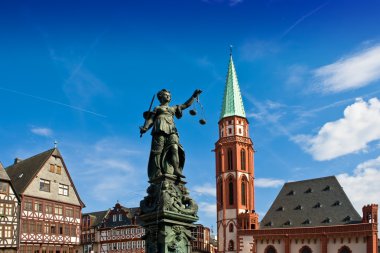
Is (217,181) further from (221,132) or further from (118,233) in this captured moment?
(118,233)

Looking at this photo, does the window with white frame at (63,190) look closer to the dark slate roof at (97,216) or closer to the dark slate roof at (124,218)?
the dark slate roof at (124,218)

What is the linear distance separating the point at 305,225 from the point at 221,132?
21244 millimetres

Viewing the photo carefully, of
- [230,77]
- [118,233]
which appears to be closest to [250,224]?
[118,233]

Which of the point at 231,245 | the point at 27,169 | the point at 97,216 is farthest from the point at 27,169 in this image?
the point at 231,245

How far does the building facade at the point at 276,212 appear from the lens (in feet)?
210

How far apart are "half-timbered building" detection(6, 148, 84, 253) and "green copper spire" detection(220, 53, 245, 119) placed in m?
38.1

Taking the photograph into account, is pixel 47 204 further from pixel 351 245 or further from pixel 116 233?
pixel 351 245

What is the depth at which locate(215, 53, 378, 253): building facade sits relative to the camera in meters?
64.0

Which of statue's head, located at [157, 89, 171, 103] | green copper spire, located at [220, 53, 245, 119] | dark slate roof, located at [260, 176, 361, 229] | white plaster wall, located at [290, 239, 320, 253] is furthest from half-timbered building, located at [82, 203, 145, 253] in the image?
statue's head, located at [157, 89, 171, 103]

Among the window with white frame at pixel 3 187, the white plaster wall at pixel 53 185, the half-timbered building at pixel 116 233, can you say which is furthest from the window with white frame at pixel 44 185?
the half-timbered building at pixel 116 233

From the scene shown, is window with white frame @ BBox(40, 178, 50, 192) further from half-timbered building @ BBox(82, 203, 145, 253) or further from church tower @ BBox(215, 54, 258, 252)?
church tower @ BBox(215, 54, 258, 252)

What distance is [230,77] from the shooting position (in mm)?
83625

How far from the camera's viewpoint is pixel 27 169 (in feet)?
153

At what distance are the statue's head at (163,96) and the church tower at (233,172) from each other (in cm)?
6490
